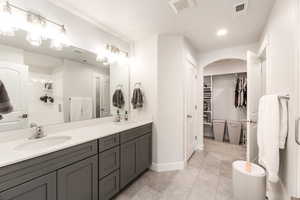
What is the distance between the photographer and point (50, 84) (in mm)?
1686

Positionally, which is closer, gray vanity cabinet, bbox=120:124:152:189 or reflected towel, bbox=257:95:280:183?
reflected towel, bbox=257:95:280:183

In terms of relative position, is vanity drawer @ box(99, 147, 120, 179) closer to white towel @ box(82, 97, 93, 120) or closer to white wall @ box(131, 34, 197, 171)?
white towel @ box(82, 97, 93, 120)

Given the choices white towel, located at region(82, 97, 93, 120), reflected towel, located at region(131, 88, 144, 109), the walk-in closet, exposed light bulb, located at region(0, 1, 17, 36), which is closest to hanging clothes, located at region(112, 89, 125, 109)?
reflected towel, located at region(131, 88, 144, 109)

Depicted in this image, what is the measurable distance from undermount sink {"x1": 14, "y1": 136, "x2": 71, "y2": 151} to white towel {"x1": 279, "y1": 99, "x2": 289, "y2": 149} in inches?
84.1

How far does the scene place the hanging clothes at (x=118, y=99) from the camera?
100 inches

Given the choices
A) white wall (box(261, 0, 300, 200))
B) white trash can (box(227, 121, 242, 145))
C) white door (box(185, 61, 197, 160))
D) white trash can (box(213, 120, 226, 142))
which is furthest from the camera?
white trash can (box(213, 120, 226, 142))

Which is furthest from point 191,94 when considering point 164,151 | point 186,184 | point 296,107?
point 296,107

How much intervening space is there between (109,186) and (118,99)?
4.59ft

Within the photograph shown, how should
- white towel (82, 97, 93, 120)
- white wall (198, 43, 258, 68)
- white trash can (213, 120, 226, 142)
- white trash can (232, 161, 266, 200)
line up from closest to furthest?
white trash can (232, 161, 266, 200), white towel (82, 97, 93, 120), white wall (198, 43, 258, 68), white trash can (213, 120, 226, 142)

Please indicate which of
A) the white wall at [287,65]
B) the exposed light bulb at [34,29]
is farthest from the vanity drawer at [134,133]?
Answer: the white wall at [287,65]

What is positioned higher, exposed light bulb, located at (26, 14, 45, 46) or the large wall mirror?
exposed light bulb, located at (26, 14, 45, 46)

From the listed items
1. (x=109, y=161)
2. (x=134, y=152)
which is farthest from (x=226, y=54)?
(x=109, y=161)

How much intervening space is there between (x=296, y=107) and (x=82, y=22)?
8.36ft

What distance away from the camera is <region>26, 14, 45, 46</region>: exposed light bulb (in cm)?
147
